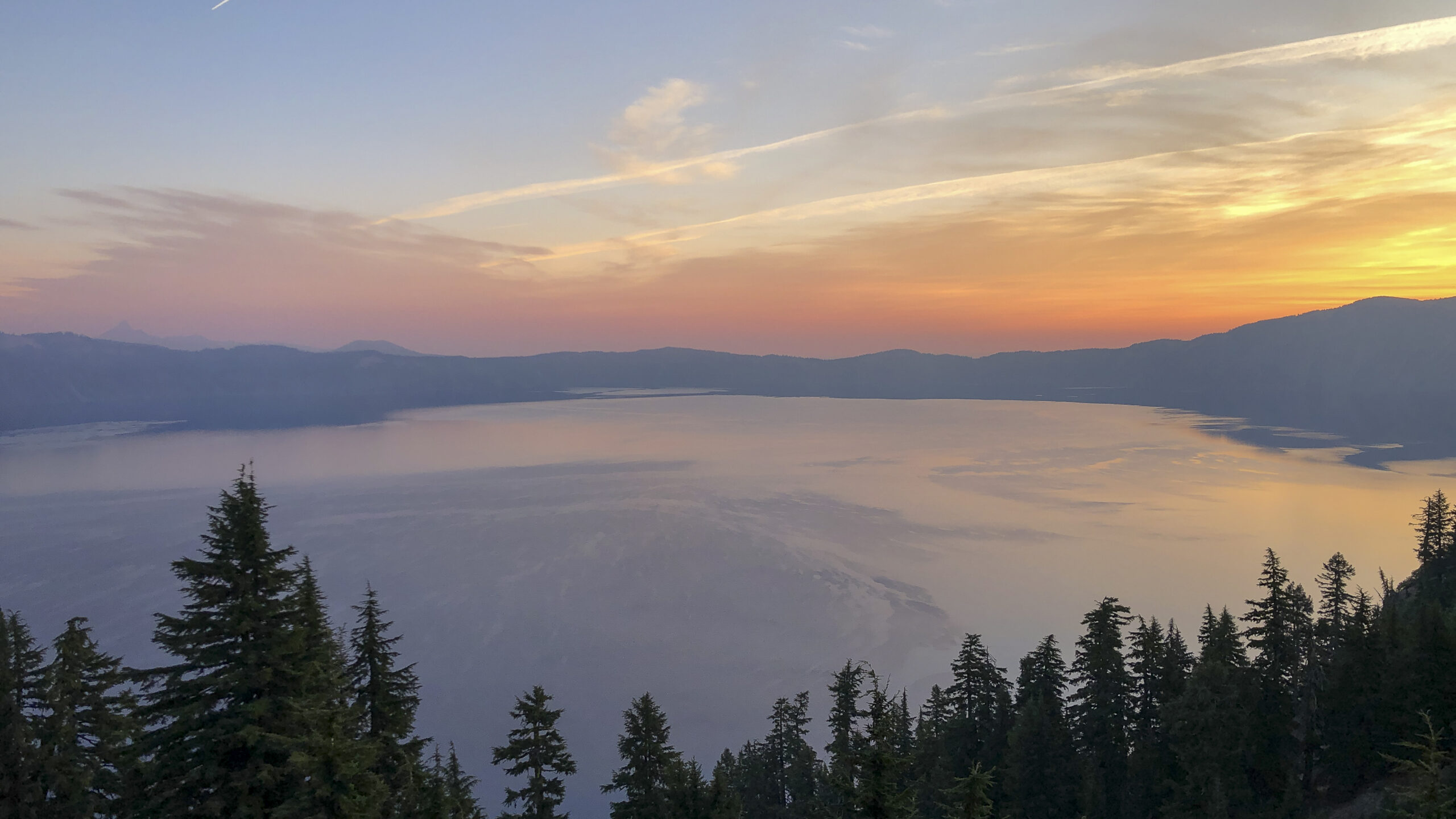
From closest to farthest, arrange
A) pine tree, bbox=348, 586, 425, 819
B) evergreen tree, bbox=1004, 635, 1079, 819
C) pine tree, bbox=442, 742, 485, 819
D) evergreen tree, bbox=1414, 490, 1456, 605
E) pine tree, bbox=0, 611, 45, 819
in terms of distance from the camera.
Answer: pine tree, bbox=442, 742, 485, 819, pine tree, bbox=0, 611, 45, 819, pine tree, bbox=348, 586, 425, 819, evergreen tree, bbox=1004, 635, 1079, 819, evergreen tree, bbox=1414, 490, 1456, 605

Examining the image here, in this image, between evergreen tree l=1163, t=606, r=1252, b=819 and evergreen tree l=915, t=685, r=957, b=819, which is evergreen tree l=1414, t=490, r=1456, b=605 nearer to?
evergreen tree l=1163, t=606, r=1252, b=819

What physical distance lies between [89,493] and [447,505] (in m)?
47.3

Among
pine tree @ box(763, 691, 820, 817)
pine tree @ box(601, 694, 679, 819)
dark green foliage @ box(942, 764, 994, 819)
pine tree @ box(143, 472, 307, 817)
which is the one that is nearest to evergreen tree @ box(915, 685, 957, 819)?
pine tree @ box(763, 691, 820, 817)

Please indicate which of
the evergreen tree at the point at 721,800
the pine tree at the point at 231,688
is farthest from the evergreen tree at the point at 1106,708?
the pine tree at the point at 231,688

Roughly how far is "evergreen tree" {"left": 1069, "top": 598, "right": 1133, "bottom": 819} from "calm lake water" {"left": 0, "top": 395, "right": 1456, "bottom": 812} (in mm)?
19268

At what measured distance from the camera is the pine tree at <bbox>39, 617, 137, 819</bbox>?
12.6m

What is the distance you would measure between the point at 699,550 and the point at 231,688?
206 feet

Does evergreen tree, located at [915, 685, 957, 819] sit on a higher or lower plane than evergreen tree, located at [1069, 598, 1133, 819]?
lower

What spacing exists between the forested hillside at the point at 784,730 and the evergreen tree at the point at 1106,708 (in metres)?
0.07

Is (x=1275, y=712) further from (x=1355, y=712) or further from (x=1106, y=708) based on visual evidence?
(x=1106, y=708)

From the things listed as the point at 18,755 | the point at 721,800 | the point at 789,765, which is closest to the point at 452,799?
the point at 721,800

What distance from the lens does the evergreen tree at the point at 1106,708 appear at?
2292cm

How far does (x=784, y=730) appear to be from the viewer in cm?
3219

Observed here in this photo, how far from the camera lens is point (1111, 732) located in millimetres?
23125
